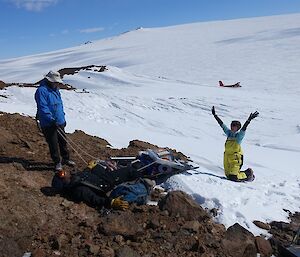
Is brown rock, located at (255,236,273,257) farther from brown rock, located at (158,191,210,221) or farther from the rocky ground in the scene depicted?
brown rock, located at (158,191,210,221)

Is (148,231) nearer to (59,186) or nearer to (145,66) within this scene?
(59,186)

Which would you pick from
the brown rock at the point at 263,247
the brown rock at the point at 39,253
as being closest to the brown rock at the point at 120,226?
the brown rock at the point at 39,253

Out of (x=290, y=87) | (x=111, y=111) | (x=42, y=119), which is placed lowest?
(x=290, y=87)

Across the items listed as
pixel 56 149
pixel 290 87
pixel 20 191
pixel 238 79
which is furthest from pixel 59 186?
pixel 238 79

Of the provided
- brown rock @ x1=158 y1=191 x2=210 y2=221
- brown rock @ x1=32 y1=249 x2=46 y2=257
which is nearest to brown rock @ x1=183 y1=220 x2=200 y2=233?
brown rock @ x1=158 y1=191 x2=210 y2=221

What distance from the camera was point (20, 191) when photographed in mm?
5820

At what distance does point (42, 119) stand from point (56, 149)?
1.71 ft

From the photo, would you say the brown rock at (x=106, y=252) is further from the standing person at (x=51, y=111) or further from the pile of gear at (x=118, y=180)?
the standing person at (x=51, y=111)

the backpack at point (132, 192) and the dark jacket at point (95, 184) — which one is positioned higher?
the dark jacket at point (95, 184)

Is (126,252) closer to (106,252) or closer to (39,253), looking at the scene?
(106,252)

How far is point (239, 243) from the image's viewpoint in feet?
18.2

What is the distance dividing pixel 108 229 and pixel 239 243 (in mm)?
1617

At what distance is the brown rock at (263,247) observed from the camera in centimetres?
565

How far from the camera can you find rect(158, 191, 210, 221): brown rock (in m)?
6.05
